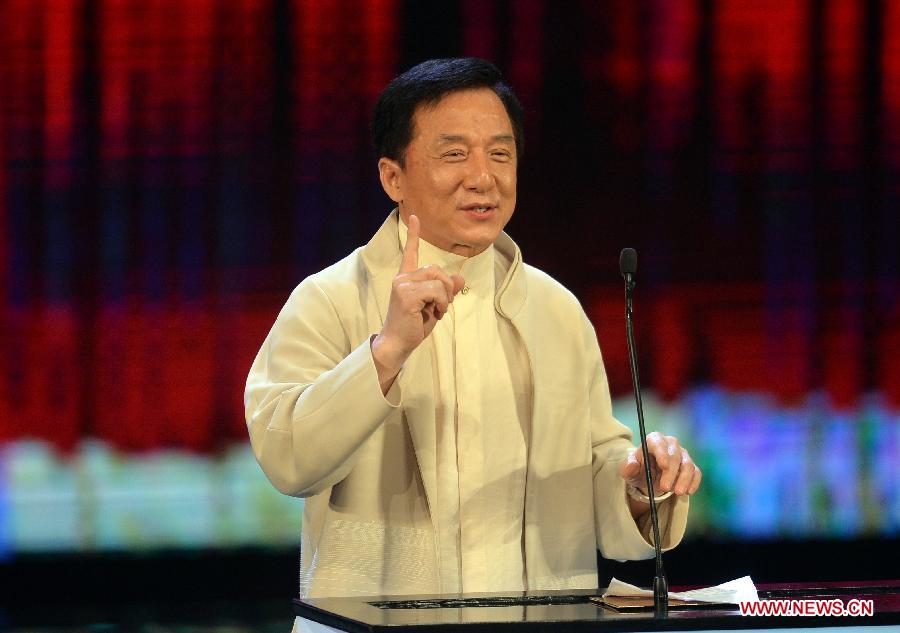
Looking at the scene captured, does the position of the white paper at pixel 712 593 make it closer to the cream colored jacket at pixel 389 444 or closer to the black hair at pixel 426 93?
the cream colored jacket at pixel 389 444

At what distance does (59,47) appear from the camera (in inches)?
157

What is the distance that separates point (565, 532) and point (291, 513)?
77.1 inches

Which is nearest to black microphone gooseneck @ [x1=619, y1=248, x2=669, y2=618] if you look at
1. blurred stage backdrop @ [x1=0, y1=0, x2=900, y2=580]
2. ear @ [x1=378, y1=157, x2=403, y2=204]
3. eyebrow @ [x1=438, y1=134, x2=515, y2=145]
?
eyebrow @ [x1=438, y1=134, x2=515, y2=145]

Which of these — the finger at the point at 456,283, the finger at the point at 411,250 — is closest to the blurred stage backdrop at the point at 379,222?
the finger at the point at 411,250

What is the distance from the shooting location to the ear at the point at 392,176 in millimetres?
2266

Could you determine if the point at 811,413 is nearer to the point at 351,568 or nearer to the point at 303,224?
the point at 303,224

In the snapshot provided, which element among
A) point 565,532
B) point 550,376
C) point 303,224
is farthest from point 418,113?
point 303,224

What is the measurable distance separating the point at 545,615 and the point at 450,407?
63 centimetres

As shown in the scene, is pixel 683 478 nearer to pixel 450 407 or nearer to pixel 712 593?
pixel 712 593

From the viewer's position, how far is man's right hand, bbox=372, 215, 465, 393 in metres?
1.84

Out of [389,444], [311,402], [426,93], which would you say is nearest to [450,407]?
[389,444]

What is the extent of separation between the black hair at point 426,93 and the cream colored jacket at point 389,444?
0.50ft

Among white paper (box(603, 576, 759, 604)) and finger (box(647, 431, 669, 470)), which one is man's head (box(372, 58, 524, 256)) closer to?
finger (box(647, 431, 669, 470))

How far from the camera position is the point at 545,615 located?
61.2 inches
